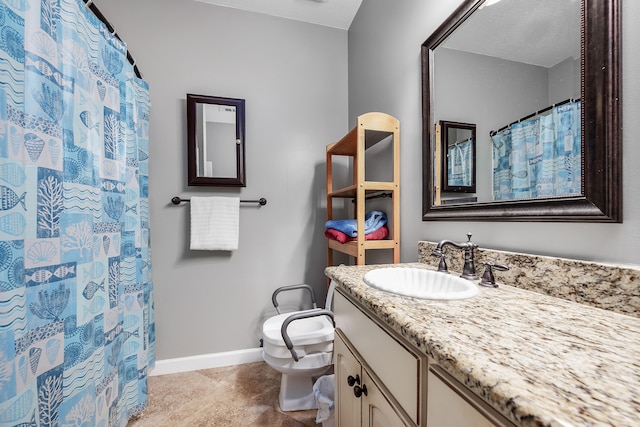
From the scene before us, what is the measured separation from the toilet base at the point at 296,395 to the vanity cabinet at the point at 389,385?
0.56 metres

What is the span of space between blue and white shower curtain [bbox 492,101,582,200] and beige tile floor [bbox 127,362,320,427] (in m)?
1.42

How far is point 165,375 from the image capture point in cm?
167

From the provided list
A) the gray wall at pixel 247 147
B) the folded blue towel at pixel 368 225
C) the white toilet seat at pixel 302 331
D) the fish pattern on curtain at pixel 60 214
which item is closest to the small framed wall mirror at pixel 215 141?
the gray wall at pixel 247 147

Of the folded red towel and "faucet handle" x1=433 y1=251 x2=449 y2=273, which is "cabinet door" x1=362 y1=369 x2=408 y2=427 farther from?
the folded red towel

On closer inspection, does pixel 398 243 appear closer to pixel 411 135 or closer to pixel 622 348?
pixel 411 135

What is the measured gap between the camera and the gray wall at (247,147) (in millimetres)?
1689

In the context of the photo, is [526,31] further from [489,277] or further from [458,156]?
[489,277]

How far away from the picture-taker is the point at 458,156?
971 millimetres

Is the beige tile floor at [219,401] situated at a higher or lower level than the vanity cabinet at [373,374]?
lower

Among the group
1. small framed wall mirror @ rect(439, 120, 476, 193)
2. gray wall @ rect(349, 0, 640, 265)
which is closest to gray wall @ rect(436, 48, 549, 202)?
small framed wall mirror @ rect(439, 120, 476, 193)

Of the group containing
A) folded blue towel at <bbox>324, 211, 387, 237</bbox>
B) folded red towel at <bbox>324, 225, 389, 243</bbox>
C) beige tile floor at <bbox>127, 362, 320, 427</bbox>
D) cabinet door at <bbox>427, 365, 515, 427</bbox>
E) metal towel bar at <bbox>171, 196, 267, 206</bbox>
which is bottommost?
beige tile floor at <bbox>127, 362, 320, 427</bbox>

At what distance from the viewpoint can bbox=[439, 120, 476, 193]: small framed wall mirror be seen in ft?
3.02

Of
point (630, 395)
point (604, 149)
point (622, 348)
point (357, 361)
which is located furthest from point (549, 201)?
point (357, 361)

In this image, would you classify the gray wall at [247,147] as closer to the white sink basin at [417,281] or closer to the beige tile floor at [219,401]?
the beige tile floor at [219,401]
